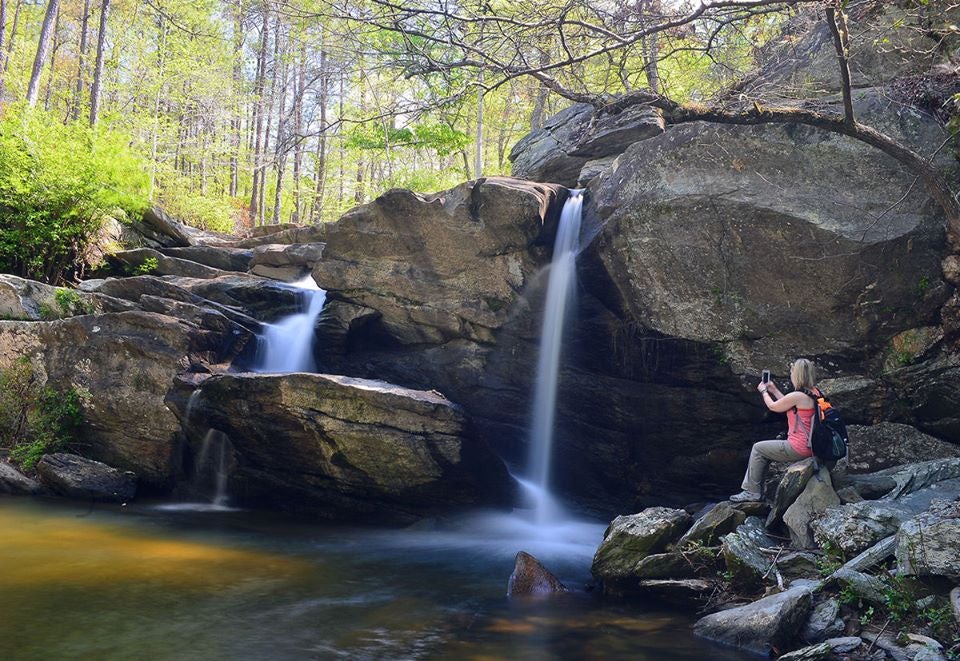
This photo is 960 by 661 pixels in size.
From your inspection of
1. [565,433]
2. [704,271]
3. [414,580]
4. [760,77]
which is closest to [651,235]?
[704,271]

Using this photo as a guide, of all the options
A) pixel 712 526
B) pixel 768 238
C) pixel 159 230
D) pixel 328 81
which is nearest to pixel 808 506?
pixel 712 526

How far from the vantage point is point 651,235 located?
1028cm

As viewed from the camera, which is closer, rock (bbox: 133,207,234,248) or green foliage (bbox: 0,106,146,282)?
green foliage (bbox: 0,106,146,282)

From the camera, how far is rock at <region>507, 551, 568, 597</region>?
7.77 meters

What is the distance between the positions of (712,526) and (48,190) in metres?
14.6

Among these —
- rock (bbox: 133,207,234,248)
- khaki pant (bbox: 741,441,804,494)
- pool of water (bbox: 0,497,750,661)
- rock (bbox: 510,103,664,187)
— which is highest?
rock (bbox: 510,103,664,187)

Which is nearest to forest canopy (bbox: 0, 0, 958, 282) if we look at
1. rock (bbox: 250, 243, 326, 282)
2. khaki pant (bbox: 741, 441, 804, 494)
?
rock (bbox: 250, 243, 326, 282)

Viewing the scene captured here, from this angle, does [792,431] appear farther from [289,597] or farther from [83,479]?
[83,479]

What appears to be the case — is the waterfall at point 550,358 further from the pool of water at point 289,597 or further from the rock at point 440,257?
the pool of water at point 289,597

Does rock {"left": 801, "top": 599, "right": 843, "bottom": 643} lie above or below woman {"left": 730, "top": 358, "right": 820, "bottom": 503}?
below

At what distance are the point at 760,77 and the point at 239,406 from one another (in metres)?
9.11

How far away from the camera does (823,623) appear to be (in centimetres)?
612

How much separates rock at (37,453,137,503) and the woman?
9.43 metres

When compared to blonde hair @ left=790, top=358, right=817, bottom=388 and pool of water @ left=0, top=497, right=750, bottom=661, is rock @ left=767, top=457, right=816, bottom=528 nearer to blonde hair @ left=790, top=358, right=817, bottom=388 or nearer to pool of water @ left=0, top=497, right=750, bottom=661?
blonde hair @ left=790, top=358, right=817, bottom=388
